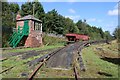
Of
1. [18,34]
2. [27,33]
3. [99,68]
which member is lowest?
[99,68]

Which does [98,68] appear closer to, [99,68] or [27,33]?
[99,68]

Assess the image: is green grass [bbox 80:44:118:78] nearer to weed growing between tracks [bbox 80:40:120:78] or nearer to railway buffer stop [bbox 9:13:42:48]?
weed growing between tracks [bbox 80:40:120:78]

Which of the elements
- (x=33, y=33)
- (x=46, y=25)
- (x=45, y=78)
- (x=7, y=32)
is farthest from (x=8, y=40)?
(x=46, y=25)

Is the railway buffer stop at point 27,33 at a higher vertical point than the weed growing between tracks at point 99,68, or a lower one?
higher

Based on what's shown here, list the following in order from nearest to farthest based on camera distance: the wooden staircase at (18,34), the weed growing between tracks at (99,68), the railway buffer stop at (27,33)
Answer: the weed growing between tracks at (99,68) → the wooden staircase at (18,34) → the railway buffer stop at (27,33)

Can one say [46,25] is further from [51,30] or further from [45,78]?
[45,78]

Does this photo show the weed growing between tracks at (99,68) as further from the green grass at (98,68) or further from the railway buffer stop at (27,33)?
the railway buffer stop at (27,33)

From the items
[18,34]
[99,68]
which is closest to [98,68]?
[99,68]

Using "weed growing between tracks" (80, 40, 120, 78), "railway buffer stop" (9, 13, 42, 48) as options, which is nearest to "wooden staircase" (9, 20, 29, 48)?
"railway buffer stop" (9, 13, 42, 48)

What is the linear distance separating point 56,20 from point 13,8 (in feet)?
44.8

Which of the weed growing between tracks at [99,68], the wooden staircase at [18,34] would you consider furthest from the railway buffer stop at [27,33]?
the weed growing between tracks at [99,68]

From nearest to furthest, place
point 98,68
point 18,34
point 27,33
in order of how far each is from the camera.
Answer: point 98,68
point 18,34
point 27,33

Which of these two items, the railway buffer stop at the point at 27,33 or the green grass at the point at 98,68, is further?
the railway buffer stop at the point at 27,33

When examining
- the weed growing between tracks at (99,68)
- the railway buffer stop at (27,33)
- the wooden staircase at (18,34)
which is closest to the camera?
the weed growing between tracks at (99,68)
